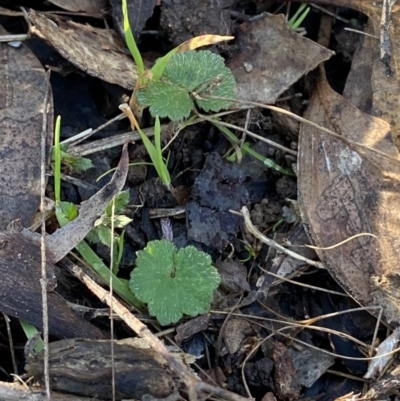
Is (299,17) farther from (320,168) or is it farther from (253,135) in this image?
(320,168)

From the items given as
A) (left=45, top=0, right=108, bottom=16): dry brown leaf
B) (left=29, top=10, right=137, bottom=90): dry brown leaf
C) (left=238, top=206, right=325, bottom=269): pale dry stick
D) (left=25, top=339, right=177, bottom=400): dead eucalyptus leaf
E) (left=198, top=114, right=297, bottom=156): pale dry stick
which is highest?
(left=45, top=0, right=108, bottom=16): dry brown leaf

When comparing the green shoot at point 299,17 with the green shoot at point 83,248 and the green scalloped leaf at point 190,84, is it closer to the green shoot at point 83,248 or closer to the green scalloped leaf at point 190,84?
the green scalloped leaf at point 190,84

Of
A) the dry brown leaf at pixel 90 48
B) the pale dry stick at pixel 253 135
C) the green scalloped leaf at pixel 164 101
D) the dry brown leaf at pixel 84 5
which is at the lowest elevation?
the pale dry stick at pixel 253 135

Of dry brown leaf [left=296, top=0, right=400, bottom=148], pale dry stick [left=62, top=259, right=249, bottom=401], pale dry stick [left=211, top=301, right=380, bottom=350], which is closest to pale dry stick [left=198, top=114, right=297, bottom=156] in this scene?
dry brown leaf [left=296, top=0, right=400, bottom=148]

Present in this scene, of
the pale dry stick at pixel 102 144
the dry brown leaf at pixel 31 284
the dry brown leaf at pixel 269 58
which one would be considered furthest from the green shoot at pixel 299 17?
the dry brown leaf at pixel 31 284

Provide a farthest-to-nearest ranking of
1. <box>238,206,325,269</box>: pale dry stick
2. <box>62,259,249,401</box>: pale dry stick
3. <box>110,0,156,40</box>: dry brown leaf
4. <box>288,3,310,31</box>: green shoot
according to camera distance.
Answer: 1. <box>288,3,310,31</box>: green shoot
2. <box>110,0,156,40</box>: dry brown leaf
3. <box>238,206,325,269</box>: pale dry stick
4. <box>62,259,249,401</box>: pale dry stick

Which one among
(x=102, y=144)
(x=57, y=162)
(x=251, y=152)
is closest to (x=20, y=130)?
(x=57, y=162)

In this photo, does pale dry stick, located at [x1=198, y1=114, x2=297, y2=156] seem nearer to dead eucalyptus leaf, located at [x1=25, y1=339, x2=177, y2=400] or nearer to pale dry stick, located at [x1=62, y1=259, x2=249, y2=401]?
pale dry stick, located at [x1=62, y1=259, x2=249, y2=401]

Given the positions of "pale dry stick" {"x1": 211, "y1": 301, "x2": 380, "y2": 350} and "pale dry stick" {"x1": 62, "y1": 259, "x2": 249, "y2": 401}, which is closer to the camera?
"pale dry stick" {"x1": 62, "y1": 259, "x2": 249, "y2": 401}
